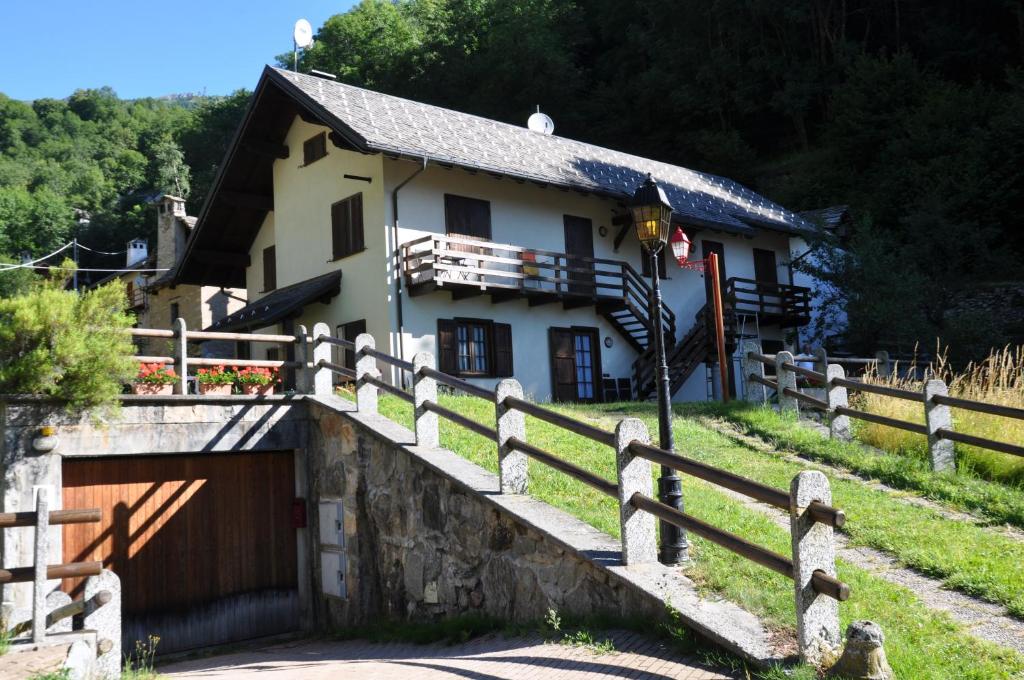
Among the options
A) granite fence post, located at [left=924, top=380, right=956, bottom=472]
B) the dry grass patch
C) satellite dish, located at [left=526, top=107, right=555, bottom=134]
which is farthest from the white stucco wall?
granite fence post, located at [left=924, top=380, right=956, bottom=472]

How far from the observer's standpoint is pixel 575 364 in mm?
22547

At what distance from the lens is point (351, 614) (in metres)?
11.4

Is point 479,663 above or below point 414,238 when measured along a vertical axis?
below

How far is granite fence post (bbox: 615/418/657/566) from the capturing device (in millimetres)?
6766

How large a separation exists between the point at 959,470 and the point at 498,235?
40.9 ft

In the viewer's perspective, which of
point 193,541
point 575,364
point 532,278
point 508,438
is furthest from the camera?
point 575,364

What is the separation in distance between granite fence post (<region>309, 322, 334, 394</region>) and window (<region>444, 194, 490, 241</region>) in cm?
810

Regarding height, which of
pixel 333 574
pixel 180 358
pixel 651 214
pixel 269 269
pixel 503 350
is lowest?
pixel 333 574

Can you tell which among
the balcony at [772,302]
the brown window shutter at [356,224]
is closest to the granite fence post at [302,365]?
the brown window shutter at [356,224]

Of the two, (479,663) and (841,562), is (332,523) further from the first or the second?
(841,562)

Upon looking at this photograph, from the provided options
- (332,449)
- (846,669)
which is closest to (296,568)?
(332,449)

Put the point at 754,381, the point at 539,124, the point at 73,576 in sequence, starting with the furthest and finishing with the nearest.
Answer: the point at 539,124 → the point at 754,381 → the point at 73,576

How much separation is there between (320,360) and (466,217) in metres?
8.85

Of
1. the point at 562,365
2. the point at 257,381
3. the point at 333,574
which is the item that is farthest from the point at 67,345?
the point at 562,365
